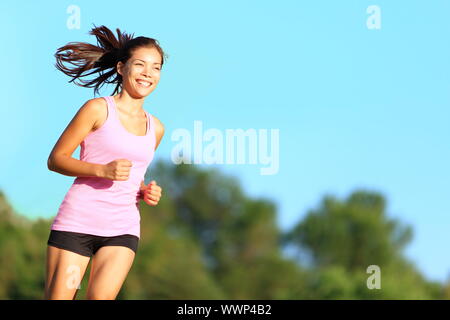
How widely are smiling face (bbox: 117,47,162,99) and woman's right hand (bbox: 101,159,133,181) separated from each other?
26.0 inches

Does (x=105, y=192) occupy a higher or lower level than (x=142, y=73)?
lower

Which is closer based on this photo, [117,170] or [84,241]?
[117,170]

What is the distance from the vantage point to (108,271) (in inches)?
194

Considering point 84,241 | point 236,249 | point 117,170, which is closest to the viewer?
point 117,170

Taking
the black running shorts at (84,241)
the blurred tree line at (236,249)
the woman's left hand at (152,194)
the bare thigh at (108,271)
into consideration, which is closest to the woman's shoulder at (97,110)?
the woman's left hand at (152,194)

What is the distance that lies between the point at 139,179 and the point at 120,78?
0.98m

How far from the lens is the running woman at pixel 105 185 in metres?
4.89

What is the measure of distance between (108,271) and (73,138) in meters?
0.92

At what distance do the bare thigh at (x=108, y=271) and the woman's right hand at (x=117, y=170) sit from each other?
1.78 feet

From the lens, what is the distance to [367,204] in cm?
5531

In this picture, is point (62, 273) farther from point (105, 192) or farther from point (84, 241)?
point (105, 192)

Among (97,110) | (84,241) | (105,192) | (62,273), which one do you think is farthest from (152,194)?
(62,273)

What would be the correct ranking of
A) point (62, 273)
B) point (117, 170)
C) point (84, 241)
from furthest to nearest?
1. point (84, 241)
2. point (62, 273)
3. point (117, 170)
